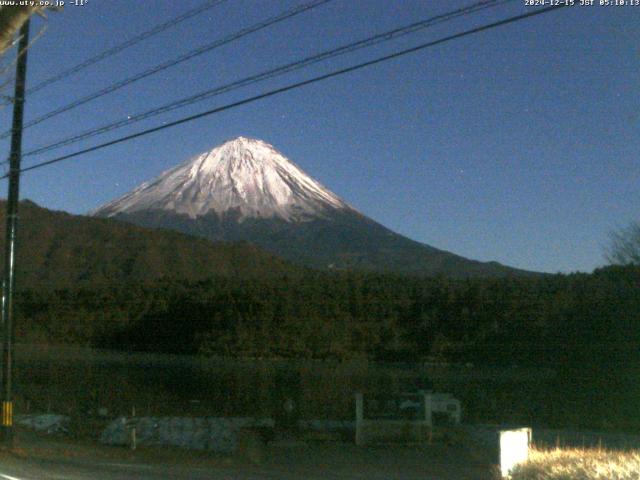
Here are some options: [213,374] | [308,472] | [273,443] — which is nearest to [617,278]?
[213,374]

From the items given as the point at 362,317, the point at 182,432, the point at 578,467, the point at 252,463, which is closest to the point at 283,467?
the point at 252,463

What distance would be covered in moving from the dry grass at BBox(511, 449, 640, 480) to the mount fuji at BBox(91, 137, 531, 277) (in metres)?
65.7

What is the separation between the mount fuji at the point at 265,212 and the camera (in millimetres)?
82500

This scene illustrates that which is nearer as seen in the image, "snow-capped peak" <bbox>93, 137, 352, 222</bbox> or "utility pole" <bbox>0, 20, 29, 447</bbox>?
"utility pole" <bbox>0, 20, 29, 447</bbox>

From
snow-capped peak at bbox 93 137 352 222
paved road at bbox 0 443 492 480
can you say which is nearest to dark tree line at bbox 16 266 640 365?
paved road at bbox 0 443 492 480

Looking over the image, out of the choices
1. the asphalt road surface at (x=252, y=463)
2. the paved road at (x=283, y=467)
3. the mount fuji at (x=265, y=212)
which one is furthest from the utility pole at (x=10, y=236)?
the mount fuji at (x=265, y=212)

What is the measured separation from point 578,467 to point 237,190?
9400 cm

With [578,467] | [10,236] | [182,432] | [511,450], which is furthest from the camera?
[182,432]

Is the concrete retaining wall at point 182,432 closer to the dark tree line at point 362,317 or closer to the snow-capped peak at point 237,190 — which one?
the dark tree line at point 362,317

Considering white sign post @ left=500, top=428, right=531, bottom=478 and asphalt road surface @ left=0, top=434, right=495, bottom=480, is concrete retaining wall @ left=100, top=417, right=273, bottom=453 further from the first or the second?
white sign post @ left=500, top=428, right=531, bottom=478

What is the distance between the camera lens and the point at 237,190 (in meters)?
102

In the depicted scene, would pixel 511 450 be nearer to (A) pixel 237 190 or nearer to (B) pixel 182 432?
(B) pixel 182 432

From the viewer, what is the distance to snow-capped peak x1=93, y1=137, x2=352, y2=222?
305 feet

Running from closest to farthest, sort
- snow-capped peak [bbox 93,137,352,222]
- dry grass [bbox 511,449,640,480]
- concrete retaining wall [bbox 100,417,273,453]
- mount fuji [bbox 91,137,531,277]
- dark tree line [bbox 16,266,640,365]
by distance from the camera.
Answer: dry grass [bbox 511,449,640,480], concrete retaining wall [bbox 100,417,273,453], dark tree line [bbox 16,266,640,365], mount fuji [bbox 91,137,531,277], snow-capped peak [bbox 93,137,352,222]
